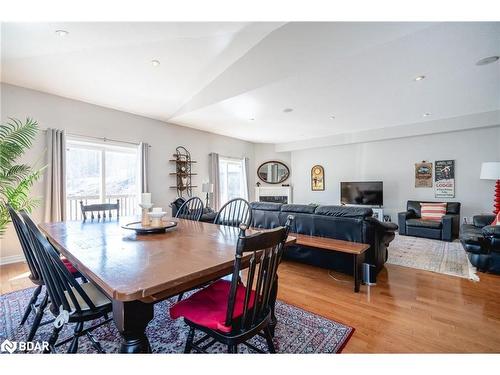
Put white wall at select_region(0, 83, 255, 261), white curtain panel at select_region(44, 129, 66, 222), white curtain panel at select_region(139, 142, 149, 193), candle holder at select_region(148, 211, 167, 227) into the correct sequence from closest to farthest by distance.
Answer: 1. candle holder at select_region(148, 211, 167, 227)
2. white wall at select_region(0, 83, 255, 261)
3. white curtain panel at select_region(44, 129, 66, 222)
4. white curtain panel at select_region(139, 142, 149, 193)

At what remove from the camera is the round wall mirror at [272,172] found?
7.86m

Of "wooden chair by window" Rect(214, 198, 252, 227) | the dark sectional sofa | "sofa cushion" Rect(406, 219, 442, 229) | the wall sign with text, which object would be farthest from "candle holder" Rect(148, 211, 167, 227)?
the wall sign with text

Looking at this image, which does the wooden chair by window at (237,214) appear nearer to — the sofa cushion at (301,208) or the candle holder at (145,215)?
the sofa cushion at (301,208)

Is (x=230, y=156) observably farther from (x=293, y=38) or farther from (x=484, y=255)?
(x=484, y=255)

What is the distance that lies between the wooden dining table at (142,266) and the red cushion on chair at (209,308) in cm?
21

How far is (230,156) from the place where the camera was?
23.0 feet

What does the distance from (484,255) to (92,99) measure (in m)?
6.18

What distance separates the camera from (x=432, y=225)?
477cm

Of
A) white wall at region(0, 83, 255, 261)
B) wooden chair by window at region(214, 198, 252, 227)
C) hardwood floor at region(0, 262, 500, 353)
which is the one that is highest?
white wall at region(0, 83, 255, 261)

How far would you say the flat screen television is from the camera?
5973mm

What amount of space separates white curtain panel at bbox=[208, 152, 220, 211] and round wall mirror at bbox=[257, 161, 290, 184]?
1886 millimetres

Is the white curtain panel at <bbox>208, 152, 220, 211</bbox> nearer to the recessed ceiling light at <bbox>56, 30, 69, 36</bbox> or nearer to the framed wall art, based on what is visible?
the recessed ceiling light at <bbox>56, 30, 69, 36</bbox>

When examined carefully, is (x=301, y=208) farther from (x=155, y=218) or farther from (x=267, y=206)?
(x=155, y=218)

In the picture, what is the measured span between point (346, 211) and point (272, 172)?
501 cm
